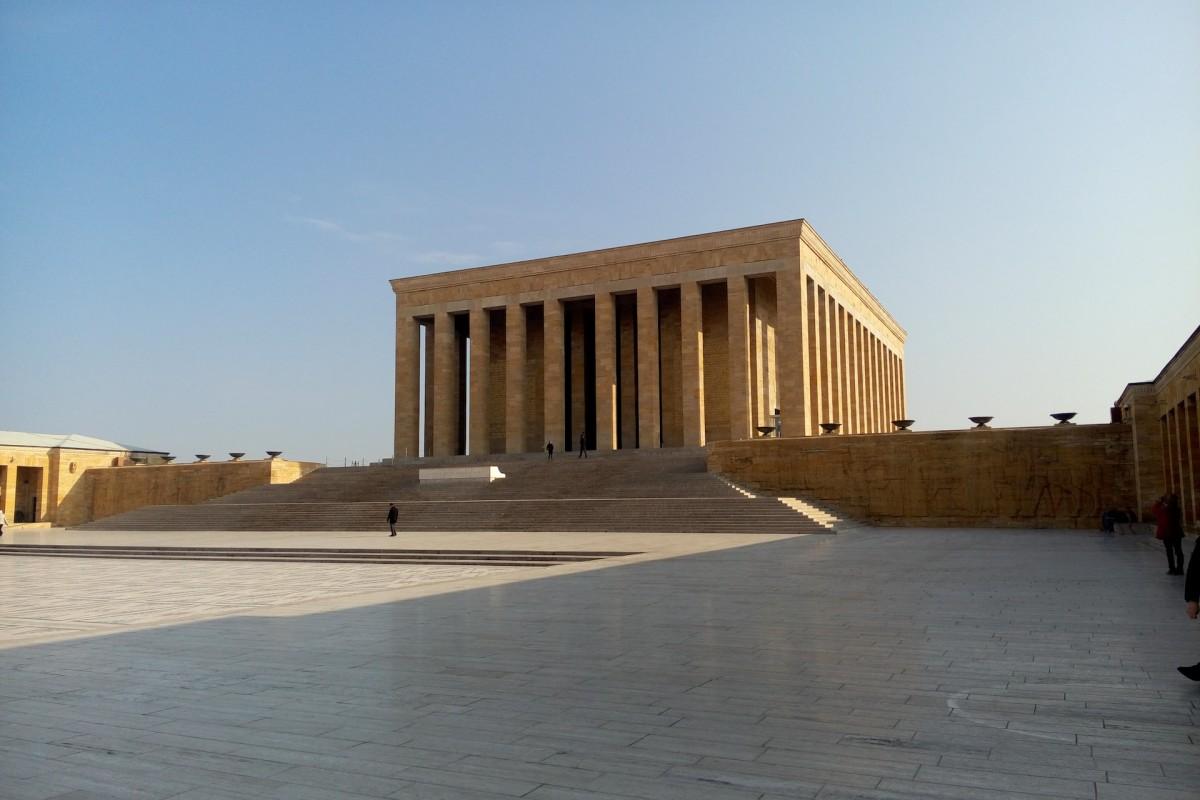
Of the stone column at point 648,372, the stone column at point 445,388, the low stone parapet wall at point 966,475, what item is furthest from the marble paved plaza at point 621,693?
the stone column at point 445,388

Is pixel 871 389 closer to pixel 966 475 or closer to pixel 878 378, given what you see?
pixel 878 378

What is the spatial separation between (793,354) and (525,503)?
606 inches

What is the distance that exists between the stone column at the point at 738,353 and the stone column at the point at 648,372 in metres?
3.38

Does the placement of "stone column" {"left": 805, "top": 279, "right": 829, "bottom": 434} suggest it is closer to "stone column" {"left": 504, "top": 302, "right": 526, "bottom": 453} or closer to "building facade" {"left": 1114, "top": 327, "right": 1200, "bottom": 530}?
"stone column" {"left": 504, "top": 302, "right": 526, "bottom": 453}

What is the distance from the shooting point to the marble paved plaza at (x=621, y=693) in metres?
3.96

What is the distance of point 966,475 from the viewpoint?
25.1 metres

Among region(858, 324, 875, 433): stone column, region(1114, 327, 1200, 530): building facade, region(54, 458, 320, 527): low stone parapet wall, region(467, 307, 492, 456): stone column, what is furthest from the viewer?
region(858, 324, 875, 433): stone column

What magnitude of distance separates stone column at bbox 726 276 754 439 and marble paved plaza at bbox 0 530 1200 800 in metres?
25.6

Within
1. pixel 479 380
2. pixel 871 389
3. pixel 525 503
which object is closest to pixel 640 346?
pixel 479 380

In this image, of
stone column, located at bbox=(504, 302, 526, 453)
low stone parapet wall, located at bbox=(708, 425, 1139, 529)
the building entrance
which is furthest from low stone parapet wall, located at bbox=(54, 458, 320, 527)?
low stone parapet wall, located at bbox=(708, 425, 1139, 529)

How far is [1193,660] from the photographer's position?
6.37 meters

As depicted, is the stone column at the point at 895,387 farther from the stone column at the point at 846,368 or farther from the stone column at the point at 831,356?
the stone column at the point at 831,356

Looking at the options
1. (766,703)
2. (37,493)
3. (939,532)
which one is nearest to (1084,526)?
(939,532)

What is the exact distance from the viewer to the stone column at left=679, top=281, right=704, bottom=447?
38219 mm
